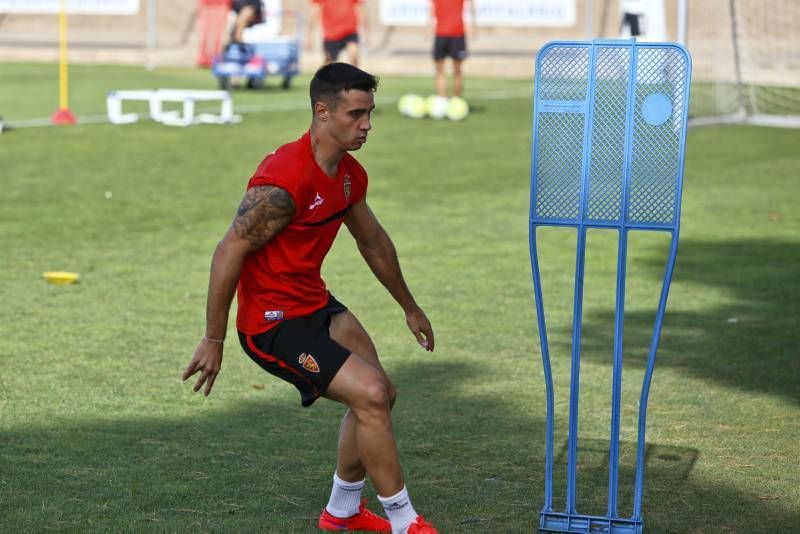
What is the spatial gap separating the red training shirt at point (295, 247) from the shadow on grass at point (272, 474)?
83 centimetres

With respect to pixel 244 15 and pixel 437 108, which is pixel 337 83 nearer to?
pixel 437 108

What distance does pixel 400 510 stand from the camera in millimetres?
4875

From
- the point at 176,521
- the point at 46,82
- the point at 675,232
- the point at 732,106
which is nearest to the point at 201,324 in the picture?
the point at 176,521

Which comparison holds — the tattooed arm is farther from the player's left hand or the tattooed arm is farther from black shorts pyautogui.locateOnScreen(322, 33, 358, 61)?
black shorts pyautogui.locateOnScreen(322, 33, 358, 61)

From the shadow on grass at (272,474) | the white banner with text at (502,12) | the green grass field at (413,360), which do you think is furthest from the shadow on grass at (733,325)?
the white banner with text at (502,12)

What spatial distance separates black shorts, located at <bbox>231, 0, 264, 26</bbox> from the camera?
24812 millimetres

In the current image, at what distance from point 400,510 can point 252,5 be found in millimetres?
20912

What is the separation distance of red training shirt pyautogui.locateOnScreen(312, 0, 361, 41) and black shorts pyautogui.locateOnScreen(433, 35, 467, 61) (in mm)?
1349

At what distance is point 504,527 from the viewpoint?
5.17m

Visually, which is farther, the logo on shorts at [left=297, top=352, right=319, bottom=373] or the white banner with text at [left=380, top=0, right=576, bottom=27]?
the white banner with text at [left=380, top=0, right=576, bottom=27]

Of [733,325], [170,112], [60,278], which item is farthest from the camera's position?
[170,112]

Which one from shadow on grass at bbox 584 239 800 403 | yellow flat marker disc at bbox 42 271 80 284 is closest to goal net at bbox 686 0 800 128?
shadow on grass at bbox 584 239 800 403

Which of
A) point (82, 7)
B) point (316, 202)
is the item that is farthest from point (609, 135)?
point (82, 7)

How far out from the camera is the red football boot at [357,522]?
202 inches
